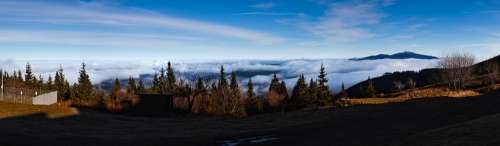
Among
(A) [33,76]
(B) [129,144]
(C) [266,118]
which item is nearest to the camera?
A: (B) [129,144]

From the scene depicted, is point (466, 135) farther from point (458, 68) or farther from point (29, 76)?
point (29, 76)

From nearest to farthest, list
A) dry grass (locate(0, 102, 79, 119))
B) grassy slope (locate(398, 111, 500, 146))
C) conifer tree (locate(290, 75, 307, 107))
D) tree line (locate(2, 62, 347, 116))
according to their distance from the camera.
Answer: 1. grassy slope (locate(398, 111, 500, 146))
2. dry grass (locate(0, 102, 79, 119))
3. tree line (locate(2, 62, 347, 116))
4. conifer tree (locate(290, 75, 307, 107))

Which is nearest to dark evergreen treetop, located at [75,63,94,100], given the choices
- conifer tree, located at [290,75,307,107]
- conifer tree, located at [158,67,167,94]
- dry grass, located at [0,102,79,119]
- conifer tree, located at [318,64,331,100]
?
conifer tree, located at [158,67,167,94]

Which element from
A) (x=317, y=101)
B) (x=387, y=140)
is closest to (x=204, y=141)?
(x=387, y=140)

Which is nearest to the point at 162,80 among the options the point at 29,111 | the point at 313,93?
the point at 313,93

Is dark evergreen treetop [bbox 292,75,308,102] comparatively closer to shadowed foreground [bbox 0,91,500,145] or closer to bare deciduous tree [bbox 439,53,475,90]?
bare deciduous tree [bbox 439,53,475,90]

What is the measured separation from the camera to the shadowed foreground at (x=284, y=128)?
1152 inches

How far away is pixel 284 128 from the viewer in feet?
123

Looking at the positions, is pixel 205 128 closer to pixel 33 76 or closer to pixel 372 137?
pixel 372 137

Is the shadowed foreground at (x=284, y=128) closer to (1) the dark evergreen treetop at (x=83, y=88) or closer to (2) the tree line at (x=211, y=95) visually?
(2) the tree line at (x=211, y=95)

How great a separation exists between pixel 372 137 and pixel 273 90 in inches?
3794

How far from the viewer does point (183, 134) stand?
35.7 metres

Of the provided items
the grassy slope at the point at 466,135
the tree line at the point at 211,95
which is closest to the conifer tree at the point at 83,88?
the tree line at the point at 211,95

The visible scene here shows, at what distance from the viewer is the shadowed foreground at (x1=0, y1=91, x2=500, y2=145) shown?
29.3 metres
